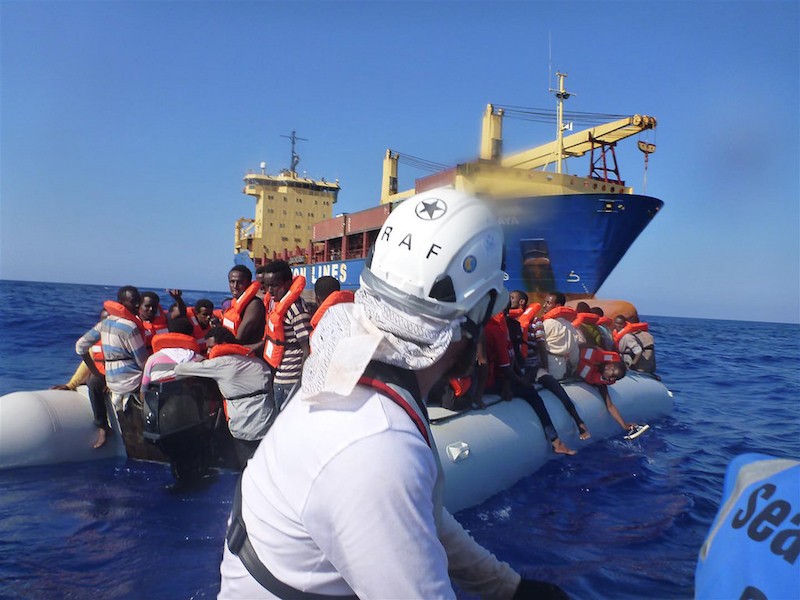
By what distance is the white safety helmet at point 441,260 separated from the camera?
1.17 metres

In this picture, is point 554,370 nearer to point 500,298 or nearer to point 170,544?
point 170,544

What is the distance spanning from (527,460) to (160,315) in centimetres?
473

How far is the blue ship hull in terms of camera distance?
15.8m

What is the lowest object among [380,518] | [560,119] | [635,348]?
[635,348]

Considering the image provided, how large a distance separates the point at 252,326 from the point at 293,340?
2.57ft

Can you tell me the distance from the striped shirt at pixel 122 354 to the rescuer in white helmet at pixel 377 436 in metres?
4.68

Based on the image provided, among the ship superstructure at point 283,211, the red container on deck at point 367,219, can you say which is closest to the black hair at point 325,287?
the red container on deck at point 367,219

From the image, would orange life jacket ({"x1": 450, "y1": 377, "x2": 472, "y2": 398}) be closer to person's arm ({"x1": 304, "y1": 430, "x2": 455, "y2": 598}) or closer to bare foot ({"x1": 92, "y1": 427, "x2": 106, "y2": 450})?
bare foot ({"x1": 92, "y1": 427, "x2": 106, "y2": 450})

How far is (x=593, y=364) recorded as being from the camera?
7066mm

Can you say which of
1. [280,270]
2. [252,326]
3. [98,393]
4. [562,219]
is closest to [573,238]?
[562,219]

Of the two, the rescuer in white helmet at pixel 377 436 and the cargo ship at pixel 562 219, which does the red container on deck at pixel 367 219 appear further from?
the rescuer in white helmet at pixel 377 436

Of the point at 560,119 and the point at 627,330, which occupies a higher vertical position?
the point at 560,119

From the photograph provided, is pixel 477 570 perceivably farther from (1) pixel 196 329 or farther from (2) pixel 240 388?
(1) pixel 196 329


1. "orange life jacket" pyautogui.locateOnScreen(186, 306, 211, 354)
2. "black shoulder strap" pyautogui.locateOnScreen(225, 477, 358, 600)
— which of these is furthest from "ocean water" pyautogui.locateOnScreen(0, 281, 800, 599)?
"black shoulder strap" pyautogui.locateOnScreen(225, 477, 358, 600)
